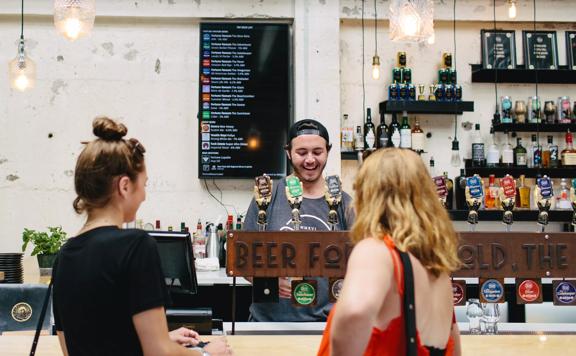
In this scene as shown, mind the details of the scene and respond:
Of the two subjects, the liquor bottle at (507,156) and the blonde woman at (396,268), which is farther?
the liquor bottle at (507,156)

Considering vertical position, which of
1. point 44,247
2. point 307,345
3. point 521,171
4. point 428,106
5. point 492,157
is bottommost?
point 307,345

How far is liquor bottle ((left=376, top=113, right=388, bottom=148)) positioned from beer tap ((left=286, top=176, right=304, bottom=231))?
8.65ft

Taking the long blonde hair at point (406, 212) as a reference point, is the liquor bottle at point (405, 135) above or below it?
above

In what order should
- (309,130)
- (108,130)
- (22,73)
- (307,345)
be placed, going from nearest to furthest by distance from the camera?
1. (108,130)
2. (307,345)
3. (309,130)
4. (22,73)

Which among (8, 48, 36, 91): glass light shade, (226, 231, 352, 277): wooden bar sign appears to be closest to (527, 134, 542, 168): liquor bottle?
(226, 231, 352, 277): wooden bar sign

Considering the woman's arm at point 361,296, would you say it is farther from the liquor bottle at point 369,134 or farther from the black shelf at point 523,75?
the black shelf at point 523,75

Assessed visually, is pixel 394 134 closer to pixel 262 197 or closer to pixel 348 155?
pixel 348 155

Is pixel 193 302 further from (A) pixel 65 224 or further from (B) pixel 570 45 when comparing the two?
(B) pixel 570 45

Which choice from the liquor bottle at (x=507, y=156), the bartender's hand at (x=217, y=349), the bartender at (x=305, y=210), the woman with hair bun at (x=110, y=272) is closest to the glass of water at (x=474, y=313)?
the bartender at (x=305, y=210)

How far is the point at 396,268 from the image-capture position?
52.6 inches

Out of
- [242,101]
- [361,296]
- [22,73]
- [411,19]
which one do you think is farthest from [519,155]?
[361,296]

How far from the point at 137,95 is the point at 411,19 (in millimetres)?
2633

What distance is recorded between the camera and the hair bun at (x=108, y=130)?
4.94 ft

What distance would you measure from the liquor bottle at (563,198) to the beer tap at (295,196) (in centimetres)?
335
